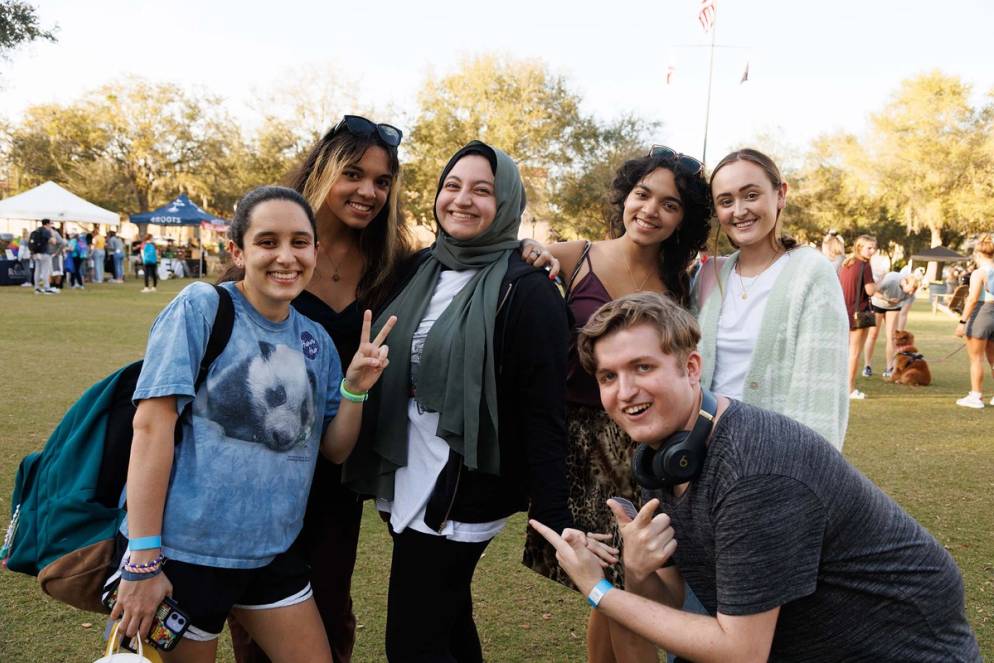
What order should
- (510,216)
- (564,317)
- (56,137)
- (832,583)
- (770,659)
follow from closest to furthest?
(832,583), (770,659), (564,317), (510,216), (56,137)

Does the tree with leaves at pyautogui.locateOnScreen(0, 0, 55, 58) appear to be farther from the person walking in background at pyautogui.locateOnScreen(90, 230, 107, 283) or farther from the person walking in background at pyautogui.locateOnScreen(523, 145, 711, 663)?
the person walking in background at pyautogui.locateOnScreen(523, 145, 711, 663)

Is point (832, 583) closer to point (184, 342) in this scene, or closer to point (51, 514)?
point (184, 342)

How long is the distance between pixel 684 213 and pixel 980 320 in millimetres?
9216

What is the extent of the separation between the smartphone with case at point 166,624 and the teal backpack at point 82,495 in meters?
0.15

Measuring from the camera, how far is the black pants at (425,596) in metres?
2.61

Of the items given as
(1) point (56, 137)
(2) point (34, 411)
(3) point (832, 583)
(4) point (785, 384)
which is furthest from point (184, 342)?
(1) point (56, 137)

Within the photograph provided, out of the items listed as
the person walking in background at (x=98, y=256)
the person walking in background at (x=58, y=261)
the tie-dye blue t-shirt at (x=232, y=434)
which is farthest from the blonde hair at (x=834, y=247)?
the person walking in background at (x=98, y=256)

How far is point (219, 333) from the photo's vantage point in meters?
2.37

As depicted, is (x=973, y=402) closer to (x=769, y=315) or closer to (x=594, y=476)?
(x=769, y=315)

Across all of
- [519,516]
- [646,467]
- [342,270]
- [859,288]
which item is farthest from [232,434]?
[859,288]

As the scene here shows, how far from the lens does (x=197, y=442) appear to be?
2.32 m

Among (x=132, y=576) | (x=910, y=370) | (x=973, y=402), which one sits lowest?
(x=973, y=402)

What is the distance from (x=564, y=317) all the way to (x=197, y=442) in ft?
4.15

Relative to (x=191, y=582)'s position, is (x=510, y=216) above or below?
above
